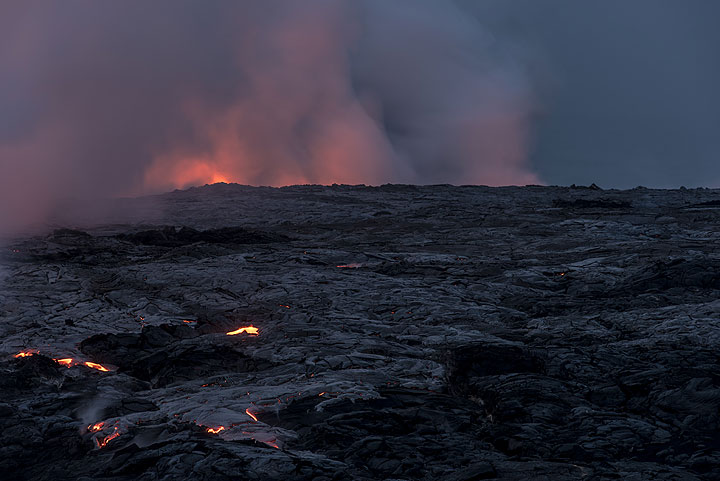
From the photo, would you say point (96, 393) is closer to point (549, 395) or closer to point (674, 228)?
point (549, 395)

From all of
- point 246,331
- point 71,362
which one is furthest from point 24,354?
point 246,331

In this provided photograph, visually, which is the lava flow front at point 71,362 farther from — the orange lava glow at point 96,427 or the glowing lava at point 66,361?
the orange lava glow at point 96,427

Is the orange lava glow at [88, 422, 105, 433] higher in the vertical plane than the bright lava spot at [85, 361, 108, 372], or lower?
lower

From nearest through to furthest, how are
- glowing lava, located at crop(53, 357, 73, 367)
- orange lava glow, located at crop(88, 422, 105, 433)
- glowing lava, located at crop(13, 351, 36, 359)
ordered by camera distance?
orange lava glow, located at crop(88, 422, 105, 433) < glowing lava, located at crop(53, 357, 73, 367) < glowing lava, located at crop(13, 351, 36, 359)

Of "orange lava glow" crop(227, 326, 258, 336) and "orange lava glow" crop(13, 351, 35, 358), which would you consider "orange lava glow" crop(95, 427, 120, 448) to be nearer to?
"orange lava glow" crop(13, 351, 35, 358)

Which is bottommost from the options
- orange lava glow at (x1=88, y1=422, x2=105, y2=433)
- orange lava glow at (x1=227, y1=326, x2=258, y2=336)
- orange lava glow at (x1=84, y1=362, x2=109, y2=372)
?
orange lava glow at (x1=88, y1=422, x2=105, y2=433)

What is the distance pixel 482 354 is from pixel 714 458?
11.1ft

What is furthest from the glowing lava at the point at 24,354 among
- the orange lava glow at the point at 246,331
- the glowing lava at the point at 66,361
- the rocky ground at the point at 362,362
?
the orange lava glow at the point at 246,331

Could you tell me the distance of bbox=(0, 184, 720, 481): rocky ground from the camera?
6.38m

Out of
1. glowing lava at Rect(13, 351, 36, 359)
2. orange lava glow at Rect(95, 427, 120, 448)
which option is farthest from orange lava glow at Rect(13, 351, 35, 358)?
orange lava glow at Rect(95, 427, 120, 448)

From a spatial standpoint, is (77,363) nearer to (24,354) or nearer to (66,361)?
(66,361)

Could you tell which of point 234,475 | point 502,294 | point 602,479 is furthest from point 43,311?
point 602,479

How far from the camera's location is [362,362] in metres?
9.90

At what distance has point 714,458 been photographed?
6.09 metres
